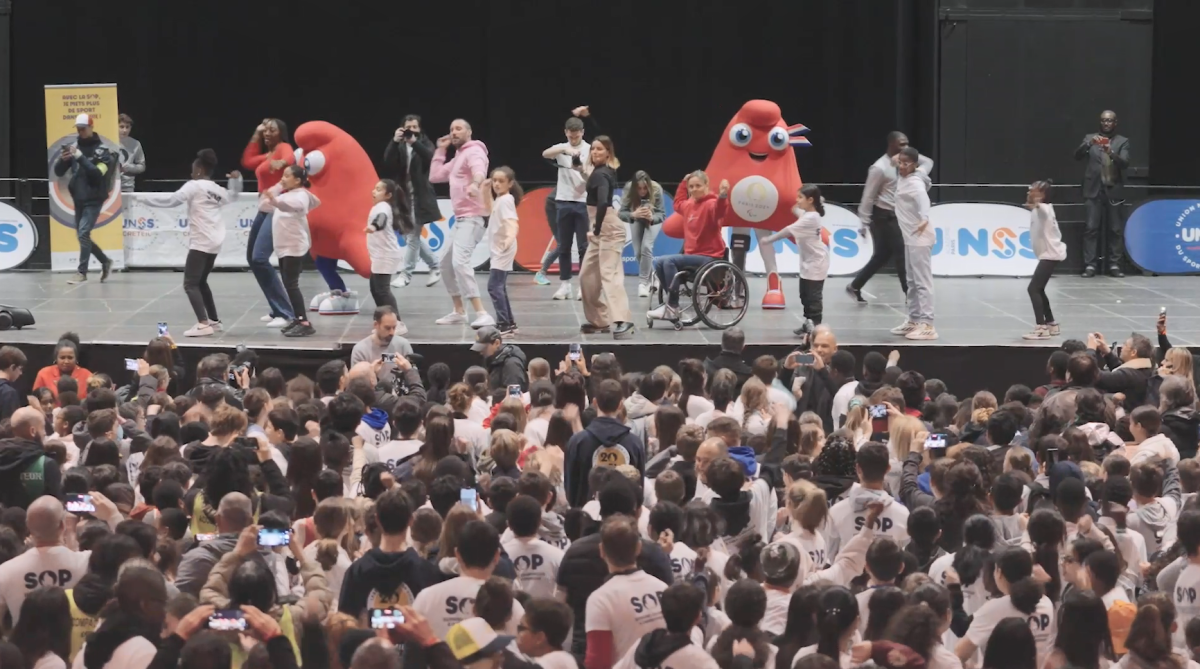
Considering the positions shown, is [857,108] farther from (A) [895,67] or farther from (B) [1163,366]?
(B) [1163,366]

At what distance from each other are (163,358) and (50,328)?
3130 mm

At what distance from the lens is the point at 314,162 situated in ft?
43.4

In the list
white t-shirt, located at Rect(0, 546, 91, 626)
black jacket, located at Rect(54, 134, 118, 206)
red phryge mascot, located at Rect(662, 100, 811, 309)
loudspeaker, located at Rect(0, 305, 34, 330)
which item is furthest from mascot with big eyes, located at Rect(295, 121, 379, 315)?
white t-shirt, located at Rect(0, 546, 91, 626)

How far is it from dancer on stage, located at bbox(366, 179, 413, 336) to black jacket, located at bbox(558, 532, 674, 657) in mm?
6514

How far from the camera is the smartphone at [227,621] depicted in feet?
15.3

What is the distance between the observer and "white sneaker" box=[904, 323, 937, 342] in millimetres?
12734

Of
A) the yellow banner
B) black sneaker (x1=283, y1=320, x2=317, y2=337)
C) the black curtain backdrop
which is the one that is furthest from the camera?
the black curtain backdrop

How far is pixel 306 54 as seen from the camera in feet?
63.4

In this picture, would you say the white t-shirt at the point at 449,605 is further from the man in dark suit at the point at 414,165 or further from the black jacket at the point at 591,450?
the man in dark suit at the point at 414,165

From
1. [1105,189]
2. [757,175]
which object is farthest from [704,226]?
[1105,189]

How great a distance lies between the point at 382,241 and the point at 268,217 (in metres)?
1.19

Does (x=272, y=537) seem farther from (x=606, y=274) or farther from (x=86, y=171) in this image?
(x=86, y=171)

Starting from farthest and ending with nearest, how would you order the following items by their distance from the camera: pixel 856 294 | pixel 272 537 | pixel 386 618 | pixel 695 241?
pixel 856 294
pixel 695 241
pixel 272 537
pixel 386 618

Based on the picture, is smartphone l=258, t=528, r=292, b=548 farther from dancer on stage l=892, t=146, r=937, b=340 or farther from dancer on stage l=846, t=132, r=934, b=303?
dancer on stage l=846, t=132, r=934, b=303
